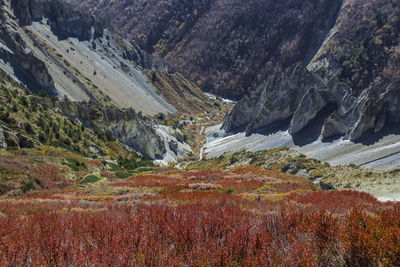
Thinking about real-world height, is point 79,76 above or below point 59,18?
below

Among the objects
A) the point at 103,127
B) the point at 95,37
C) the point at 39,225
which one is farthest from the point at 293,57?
the point at 39,225

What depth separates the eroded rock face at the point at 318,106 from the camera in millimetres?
36125

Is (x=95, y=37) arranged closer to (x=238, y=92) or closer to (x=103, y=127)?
(x=103, y=127)

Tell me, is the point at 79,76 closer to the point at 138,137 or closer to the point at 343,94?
the point at 138,137

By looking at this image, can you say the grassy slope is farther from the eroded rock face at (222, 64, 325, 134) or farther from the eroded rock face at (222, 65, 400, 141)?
the eroded rock face at (222, 64, 325, 134)

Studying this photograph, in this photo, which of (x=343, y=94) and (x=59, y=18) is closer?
(x=343, y=94)

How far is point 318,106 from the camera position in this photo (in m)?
50.6

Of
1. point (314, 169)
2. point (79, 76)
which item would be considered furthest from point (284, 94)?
point (79, 76)

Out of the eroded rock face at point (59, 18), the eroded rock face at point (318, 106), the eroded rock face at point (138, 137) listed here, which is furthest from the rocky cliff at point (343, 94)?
the eroded rock face at point (59, 18)

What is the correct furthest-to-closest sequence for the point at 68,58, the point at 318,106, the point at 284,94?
1. the point at 68,58
2. the point at 284,94
3. the point at 318,106

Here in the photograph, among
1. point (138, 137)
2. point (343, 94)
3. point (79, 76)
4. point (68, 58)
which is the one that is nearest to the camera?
point (343, 94)

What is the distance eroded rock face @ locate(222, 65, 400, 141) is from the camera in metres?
36.1

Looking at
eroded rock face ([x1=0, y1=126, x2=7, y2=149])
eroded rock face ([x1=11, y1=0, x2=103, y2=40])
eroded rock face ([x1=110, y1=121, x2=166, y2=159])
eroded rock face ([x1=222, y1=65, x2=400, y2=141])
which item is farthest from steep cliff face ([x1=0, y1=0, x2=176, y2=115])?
eroded rock face ([x1=222, y1=65, x2=400, y2=141])

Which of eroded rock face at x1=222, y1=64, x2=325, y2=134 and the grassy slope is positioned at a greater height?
eroded rock face at x1=222, y1=64, x2=325, y2=134
